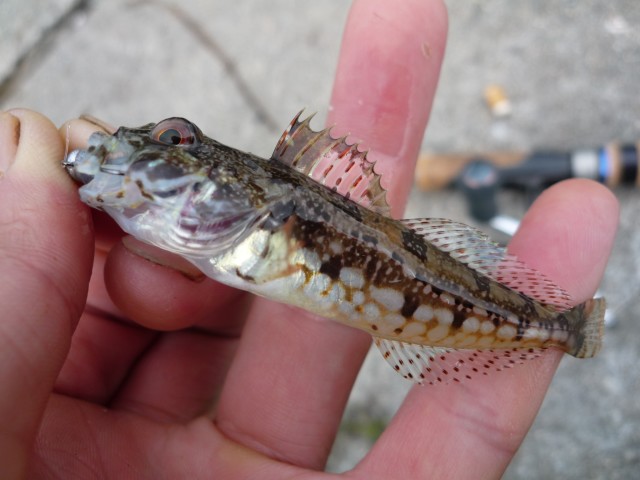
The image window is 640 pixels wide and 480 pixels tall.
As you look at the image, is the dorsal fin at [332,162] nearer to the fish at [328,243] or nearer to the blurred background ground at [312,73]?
the fish at [328,243]

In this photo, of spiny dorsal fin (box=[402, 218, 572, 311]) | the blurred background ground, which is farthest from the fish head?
the blurred background ground

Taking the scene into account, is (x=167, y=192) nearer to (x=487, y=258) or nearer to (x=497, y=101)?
(x=487, y=258)

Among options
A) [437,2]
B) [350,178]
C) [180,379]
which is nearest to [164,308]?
[180,379]

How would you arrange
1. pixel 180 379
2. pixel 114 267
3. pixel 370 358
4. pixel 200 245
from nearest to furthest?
pixel 200 245
pixel 114 267
pixel 180 379
pixel 370 358

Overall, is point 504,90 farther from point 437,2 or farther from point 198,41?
point 198,41

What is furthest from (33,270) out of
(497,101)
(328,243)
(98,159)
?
(497,101)

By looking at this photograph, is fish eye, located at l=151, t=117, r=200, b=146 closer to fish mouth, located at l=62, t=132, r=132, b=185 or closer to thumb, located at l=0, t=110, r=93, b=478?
fish mouth, located at l=62, t=132, r=132, b=185
